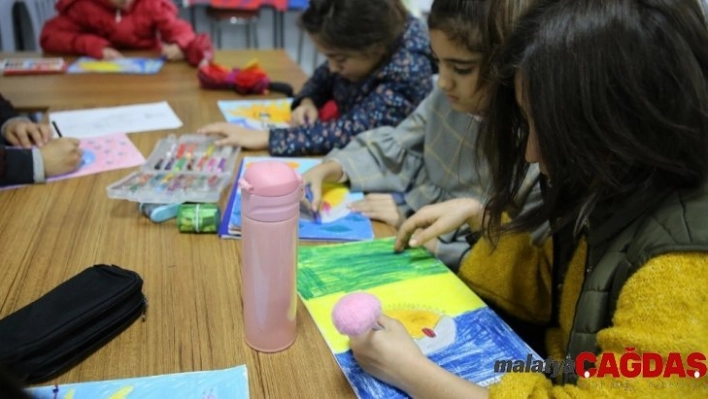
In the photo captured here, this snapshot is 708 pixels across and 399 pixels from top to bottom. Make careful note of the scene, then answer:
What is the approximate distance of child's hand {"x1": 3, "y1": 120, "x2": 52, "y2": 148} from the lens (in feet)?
4.28

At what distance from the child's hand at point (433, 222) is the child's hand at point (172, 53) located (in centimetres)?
136

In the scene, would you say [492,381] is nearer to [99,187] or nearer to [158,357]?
[158,357]

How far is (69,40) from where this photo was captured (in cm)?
204

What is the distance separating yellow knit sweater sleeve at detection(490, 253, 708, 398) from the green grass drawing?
0.30 metres

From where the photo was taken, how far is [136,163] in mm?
1253

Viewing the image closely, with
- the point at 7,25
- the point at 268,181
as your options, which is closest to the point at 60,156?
the point at 268,181

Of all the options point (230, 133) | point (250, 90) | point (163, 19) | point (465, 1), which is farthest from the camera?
point (163, 19)

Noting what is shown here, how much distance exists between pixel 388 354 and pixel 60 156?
33.3 inches

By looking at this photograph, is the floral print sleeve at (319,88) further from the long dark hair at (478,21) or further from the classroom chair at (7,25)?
the classroom chair at (7,25)

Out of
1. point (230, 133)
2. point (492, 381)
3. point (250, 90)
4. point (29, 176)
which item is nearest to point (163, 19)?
point (250, 90)

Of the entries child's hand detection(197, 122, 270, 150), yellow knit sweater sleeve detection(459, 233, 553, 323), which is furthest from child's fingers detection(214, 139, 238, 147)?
yellow knit sweater sleeve detection(459, 233, 553, 323)

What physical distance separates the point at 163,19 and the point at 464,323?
70.1 inches

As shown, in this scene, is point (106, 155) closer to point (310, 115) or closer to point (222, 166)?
point (222, 166)

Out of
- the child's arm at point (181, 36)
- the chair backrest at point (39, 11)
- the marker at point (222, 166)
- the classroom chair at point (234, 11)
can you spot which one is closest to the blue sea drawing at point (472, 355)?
the marker at point (222, 166)
